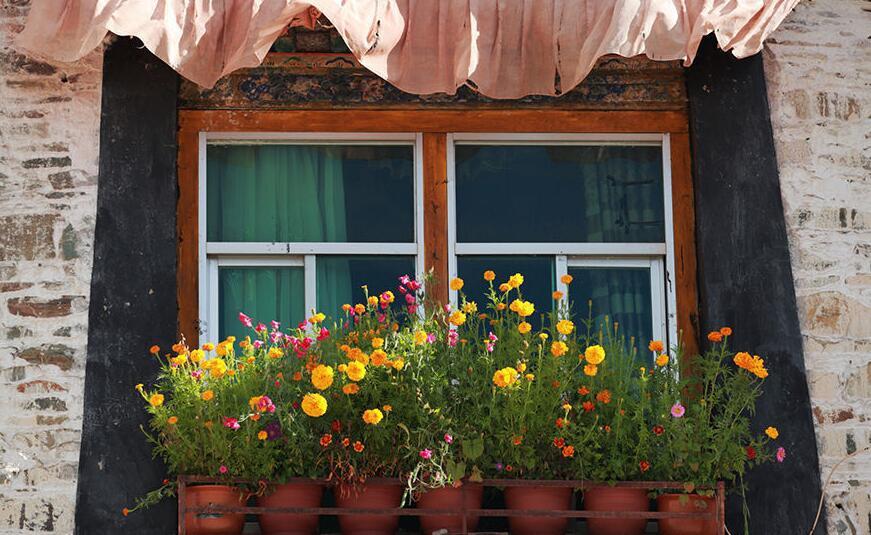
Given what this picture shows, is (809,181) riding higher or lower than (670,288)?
higher

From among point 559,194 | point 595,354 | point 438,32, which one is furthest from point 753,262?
point 438,32

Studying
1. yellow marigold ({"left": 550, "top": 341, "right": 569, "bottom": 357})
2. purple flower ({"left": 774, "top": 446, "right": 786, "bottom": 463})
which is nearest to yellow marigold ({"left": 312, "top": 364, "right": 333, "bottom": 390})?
yellow marigold ({"left": 550, "top": 341, "right": 569, "bottom": 357})

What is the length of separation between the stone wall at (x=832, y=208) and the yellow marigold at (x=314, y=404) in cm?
220

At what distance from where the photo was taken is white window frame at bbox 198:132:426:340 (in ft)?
23.9

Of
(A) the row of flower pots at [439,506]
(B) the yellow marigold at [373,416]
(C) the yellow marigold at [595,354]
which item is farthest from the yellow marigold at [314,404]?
(C) the yellow marigold at [595,354]

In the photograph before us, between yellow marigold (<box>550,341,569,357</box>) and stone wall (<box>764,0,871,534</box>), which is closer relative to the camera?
yellow marigold (<box>550,341,569,357</box>)

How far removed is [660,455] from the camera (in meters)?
6.42

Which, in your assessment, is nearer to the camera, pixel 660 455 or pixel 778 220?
pixel 660 455

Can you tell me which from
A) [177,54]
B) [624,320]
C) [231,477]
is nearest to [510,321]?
[624,320]

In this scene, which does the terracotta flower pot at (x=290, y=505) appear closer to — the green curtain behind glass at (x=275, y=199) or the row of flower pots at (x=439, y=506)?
the row of flower pots at (x=439, y=506)

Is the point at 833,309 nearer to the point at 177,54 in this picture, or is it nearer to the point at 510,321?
the point at 510,321

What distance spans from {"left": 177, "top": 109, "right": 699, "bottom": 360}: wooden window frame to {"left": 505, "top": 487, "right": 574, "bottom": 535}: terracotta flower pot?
3.73ft

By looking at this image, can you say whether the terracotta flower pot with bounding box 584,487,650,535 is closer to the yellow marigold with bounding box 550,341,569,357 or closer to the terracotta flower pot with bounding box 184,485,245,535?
the yellow marigold with bounding box 550,341,569,357

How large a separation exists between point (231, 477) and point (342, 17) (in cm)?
185
